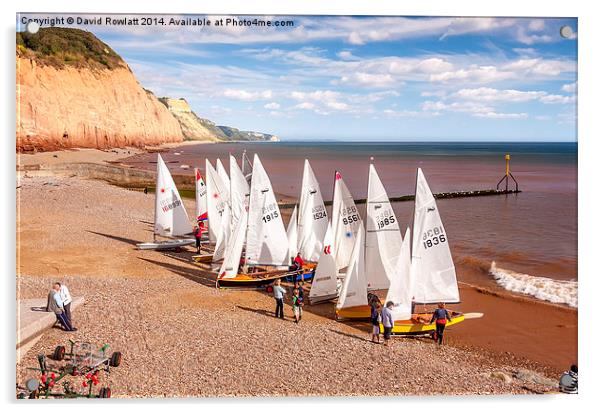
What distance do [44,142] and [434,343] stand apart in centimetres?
1721

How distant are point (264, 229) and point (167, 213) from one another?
611 centimetres

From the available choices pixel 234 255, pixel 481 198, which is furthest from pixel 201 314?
pixel 481 198

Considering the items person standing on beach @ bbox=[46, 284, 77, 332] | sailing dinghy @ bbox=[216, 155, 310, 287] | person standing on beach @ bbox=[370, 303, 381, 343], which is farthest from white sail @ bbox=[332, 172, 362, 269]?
person standing on beach @ bbox=[46, 284, 77, 332]

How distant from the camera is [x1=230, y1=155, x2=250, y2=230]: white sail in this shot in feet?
62.7

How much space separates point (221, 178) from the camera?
74.9ft

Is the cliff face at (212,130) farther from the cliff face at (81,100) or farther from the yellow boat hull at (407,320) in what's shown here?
the yellow boat hull at (407,320)

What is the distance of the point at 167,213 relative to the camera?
71.2ft

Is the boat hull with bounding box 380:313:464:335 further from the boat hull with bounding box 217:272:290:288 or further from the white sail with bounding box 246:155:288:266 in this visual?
the white sail with bounding box 246:155:288:266

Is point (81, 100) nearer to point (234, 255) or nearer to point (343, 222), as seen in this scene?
point (234, 255)

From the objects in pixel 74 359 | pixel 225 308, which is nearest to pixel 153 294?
pixel 225 308

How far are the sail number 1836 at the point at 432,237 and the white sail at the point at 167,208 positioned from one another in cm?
1130

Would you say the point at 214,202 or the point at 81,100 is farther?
the point at 81,100

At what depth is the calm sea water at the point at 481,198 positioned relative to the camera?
20703 mm
